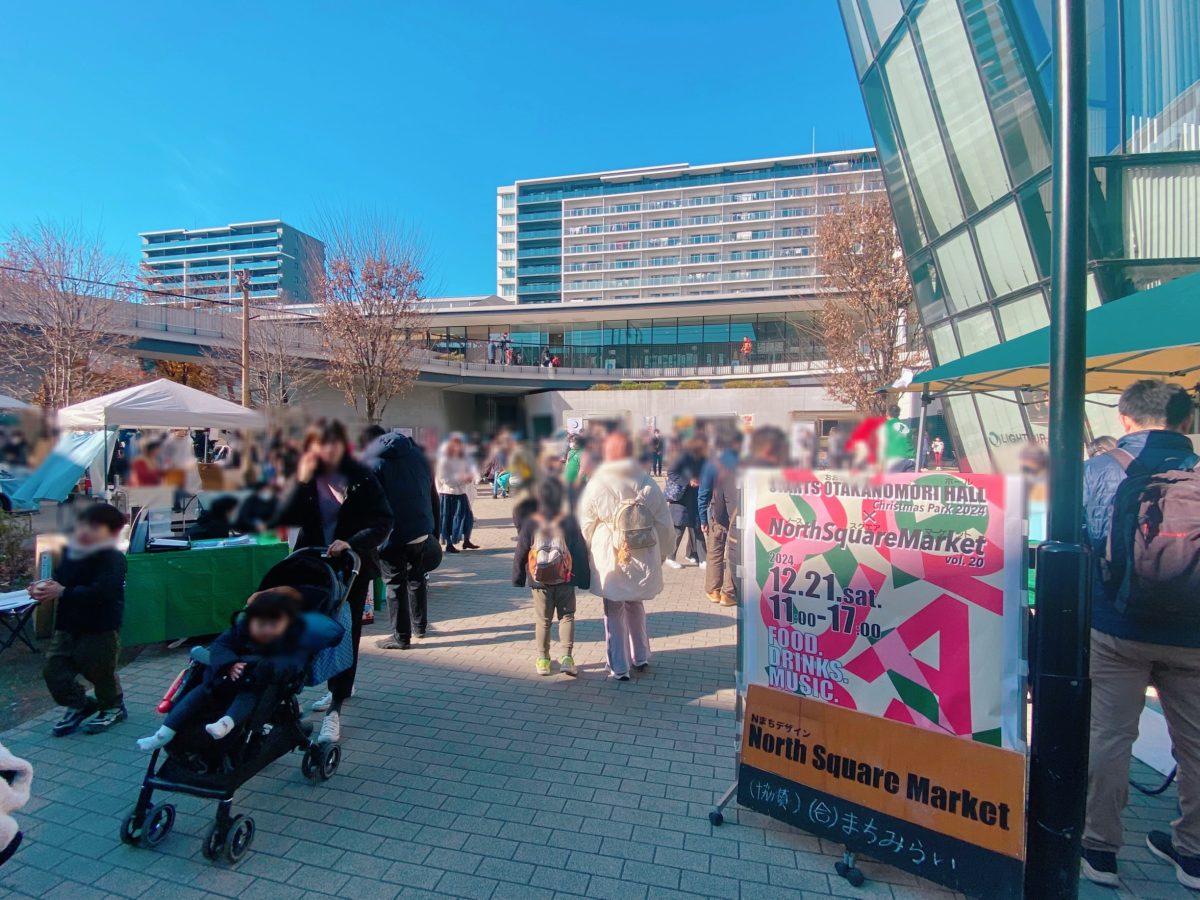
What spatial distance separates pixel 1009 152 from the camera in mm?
9195

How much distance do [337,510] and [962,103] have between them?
1260 cm

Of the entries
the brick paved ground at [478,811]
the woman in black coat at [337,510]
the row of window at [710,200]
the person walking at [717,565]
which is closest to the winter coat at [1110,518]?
the brick paved ground at [478,811]

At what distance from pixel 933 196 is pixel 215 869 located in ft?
46.2

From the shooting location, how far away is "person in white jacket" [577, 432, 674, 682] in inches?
86.9

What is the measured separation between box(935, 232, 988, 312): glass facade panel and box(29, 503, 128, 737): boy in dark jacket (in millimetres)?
12782

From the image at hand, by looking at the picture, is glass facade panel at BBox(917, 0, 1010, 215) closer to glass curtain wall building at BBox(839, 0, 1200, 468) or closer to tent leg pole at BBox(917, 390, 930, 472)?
glass curtain wall building at BBox(839, 0, 1200, 468)

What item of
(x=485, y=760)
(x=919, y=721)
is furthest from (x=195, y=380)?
(x=919, y=721)

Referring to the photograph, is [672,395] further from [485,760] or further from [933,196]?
[933,196]

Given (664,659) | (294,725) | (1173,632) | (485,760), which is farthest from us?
(664,659)

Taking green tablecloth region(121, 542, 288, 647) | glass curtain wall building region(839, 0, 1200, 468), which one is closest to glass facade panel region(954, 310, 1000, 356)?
glass curtain wall building region(839, 0, 1200, 468)

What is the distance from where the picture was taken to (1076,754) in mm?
2346

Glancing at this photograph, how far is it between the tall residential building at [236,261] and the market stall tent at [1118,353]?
2631 mm

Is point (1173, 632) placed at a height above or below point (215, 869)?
above

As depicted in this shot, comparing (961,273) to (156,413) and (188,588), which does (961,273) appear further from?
(188,588)
